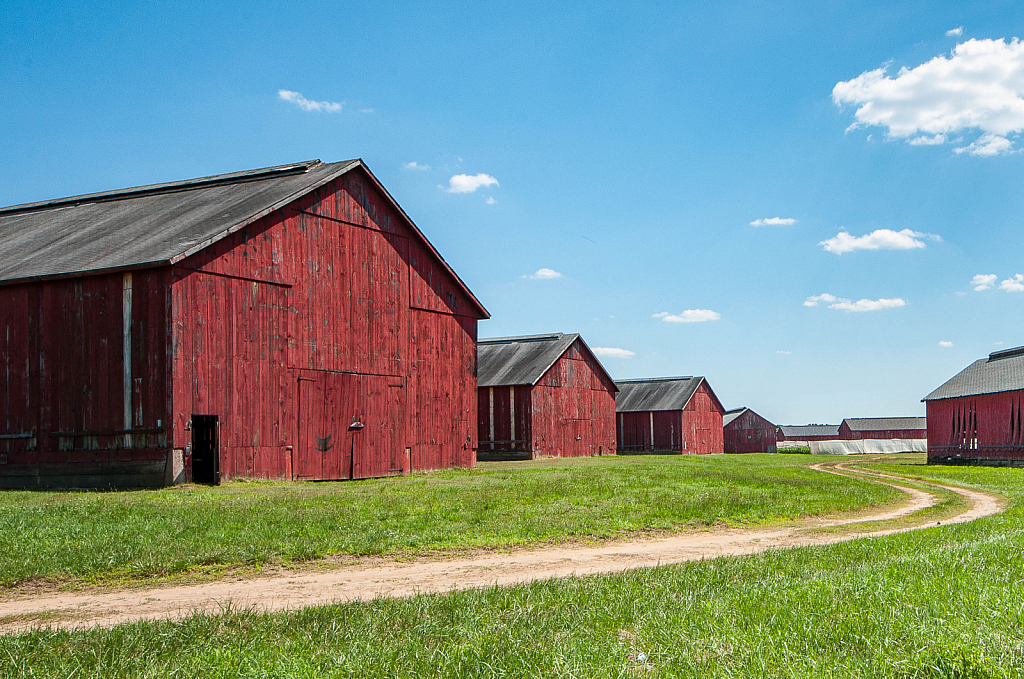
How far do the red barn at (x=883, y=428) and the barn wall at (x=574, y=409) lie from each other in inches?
2918

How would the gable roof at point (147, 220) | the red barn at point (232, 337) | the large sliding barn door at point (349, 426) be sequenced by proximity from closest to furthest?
1. the red barn at point (232, 337)
2. the gable roof at point (147, 220)
3. the large sliding barn door at point (349, 426)

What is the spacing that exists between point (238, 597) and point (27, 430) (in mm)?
17820

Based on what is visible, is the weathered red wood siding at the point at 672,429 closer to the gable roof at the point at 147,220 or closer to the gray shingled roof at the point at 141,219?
the gable roof at the point at 147,220

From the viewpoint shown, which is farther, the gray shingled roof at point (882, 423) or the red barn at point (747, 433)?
the gray shingled roof at point (882, 423)

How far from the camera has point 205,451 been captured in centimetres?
2728

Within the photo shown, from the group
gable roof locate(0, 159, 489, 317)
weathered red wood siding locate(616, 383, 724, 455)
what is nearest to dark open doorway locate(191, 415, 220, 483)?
gable roof locate(0, 159, 489, 317)

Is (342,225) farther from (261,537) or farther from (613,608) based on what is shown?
(613,608)

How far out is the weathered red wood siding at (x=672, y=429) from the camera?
7038 cm

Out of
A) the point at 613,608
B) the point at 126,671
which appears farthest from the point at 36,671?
the point at 613,608

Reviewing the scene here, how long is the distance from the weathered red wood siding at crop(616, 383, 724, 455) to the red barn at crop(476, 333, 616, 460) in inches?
570

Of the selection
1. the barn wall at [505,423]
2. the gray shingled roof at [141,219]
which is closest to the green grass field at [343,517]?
the gray shingled roof at [141,219]

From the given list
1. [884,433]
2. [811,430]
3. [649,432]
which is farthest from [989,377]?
[811,430]

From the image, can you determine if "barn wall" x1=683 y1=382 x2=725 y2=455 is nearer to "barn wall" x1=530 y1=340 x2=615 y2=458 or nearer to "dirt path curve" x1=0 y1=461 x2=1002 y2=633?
"barn wall" x1=530 y1=340 x2=615 y2=458

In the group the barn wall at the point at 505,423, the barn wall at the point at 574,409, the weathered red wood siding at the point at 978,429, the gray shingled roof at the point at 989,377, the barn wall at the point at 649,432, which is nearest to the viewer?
the weathered red wood siding at the point at 978,429
